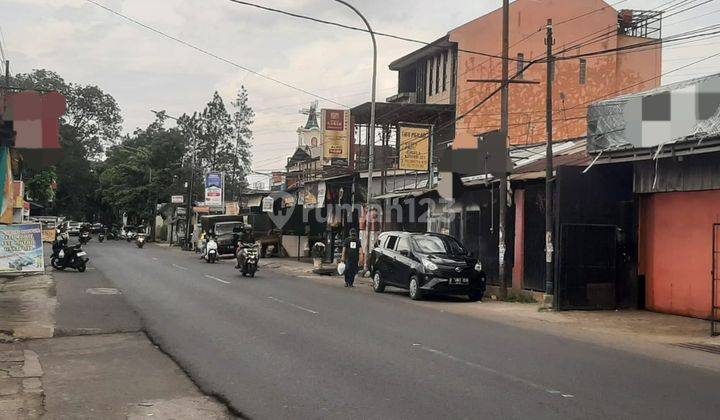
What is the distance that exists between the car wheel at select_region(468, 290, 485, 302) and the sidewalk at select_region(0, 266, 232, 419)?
9127 mm

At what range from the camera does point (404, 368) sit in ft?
29.1

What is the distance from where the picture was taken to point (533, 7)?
39.2m

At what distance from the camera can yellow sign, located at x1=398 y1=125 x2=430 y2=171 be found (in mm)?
26375

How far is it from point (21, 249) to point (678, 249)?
1939 cm

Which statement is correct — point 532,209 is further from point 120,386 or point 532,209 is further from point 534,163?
point 120,386

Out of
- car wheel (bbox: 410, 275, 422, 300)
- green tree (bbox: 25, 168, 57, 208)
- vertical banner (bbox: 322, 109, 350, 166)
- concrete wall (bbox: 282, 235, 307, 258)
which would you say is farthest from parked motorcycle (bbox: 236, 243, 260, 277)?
green tree (bbox: 25, 168, 57, 208)

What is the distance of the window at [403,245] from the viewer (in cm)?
2014

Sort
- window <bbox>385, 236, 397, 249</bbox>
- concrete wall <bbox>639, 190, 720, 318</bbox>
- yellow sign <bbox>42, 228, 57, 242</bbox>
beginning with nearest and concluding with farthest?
concrete wall <bbox>639, 190, 720, 318</bbox>, window <bbox>385, 236, 397, 249</bbox>, yellow sign <bbox>42, 228, 57, 242</bbox>

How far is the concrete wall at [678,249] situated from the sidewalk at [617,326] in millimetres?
436

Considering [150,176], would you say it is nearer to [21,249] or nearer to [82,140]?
[82,140]

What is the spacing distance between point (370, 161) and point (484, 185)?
5514mm

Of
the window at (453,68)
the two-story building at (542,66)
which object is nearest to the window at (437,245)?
the two-story building at (542,66)

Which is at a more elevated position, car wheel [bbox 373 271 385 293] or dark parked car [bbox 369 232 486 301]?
dark parked car [bbox 369 232 486 301]

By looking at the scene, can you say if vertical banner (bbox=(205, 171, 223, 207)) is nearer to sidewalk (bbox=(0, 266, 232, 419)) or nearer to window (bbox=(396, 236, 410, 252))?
window (bbox=(396, 236, 410, 252))
